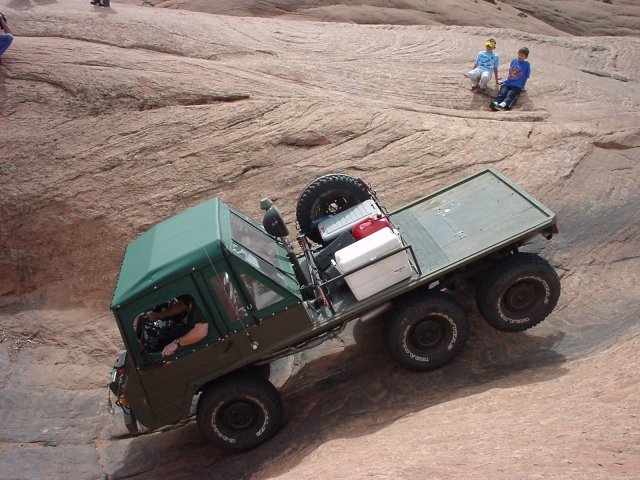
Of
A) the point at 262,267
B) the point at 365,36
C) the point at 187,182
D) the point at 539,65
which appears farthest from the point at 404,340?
the point at 365,36

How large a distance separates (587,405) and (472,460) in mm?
1140

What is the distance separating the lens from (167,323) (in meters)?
5.71

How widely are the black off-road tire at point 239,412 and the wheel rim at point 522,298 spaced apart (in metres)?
2.43

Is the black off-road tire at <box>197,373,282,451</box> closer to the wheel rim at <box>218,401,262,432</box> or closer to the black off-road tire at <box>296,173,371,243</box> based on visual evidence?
the wheel rim at <box>218,401,262,432</box>

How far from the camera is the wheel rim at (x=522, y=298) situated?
19.5 feet

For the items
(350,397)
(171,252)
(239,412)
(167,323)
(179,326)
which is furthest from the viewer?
(350,397)

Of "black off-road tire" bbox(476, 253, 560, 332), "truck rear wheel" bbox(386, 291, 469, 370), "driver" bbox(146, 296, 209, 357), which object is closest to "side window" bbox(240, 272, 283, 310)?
"driver" bbox(146, 296, 209, 357)

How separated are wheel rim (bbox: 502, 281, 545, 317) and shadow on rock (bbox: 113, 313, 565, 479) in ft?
1.42

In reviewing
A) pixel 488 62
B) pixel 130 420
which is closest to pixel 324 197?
pixel 130 420

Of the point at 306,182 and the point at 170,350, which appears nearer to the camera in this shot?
the point at 170,350

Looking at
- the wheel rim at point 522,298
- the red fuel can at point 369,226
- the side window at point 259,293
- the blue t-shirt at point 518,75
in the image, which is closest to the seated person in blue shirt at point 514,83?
A: the blue t-shirt at point 518,75

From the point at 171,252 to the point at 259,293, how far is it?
871 millimetres

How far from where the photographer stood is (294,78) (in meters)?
11.2

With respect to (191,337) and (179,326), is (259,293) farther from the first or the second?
(179,326)
